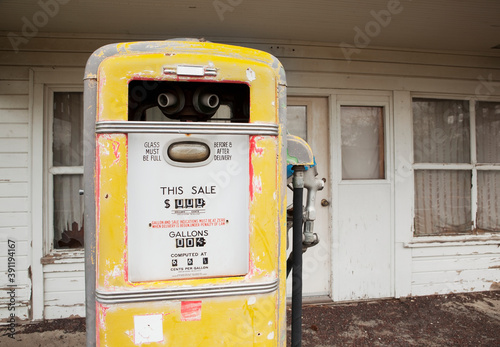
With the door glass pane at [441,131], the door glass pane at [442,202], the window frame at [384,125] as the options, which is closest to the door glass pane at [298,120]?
the window frame at [384,125]

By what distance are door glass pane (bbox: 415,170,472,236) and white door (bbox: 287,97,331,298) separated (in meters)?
1.13

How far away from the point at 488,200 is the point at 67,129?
4911mm

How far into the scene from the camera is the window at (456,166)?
3.97m

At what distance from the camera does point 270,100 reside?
4.83ft

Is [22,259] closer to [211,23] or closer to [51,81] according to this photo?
[51,81]

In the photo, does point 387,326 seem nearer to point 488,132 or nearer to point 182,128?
point 488,132

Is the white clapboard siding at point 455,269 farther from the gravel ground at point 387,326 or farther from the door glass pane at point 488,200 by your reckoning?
the door glass pane at point 488,200

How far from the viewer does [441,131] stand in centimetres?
404

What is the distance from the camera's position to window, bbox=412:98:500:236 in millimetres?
3967

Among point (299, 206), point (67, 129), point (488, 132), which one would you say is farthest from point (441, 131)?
point (67, 129)

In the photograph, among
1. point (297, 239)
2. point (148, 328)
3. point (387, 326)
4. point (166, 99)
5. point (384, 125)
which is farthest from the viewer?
point (384, 125)

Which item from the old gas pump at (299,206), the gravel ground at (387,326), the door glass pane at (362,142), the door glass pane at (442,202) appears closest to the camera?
the old gas pump at (299,206)

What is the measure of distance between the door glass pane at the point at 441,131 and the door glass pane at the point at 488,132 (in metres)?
0.18

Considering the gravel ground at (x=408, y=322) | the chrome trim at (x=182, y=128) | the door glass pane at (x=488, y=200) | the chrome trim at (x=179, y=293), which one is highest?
the chrome trim at (x=182, y=128)
